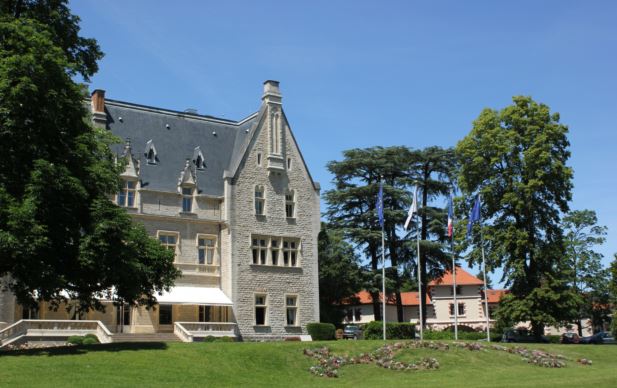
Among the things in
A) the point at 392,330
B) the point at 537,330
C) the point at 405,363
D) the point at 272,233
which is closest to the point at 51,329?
the point at 272,233

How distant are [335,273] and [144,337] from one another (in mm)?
19139

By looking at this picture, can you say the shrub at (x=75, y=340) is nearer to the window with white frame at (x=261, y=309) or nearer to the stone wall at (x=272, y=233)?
the stone wall at (x=272, y=233)

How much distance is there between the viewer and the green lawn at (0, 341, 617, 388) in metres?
23.5

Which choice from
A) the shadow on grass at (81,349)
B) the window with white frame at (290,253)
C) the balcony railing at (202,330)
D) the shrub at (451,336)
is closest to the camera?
the shadow on grass at (81,349)

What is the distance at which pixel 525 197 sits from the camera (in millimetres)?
51562

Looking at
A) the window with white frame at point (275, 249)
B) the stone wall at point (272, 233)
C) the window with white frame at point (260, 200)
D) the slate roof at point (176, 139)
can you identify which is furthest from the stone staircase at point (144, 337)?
the window with white frame at point (260, 200)

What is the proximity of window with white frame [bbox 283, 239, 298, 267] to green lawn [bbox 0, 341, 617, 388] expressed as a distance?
1554 centimetres

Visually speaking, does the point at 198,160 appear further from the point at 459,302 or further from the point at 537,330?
the point at 459,302

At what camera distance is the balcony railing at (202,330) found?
1670 inches

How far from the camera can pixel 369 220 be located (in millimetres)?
60688

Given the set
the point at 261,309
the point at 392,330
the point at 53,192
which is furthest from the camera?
the point at 261,309

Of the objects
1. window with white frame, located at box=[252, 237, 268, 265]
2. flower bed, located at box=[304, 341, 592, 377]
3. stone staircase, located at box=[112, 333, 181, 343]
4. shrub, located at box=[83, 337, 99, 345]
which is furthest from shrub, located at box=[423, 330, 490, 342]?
shrub, located at box=[83, 337, 99, 345]

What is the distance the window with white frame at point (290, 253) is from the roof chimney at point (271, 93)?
10109 millimetres

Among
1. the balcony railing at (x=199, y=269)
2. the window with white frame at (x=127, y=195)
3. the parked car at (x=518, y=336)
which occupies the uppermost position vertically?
the window with white frame at (x=127, y=195)
